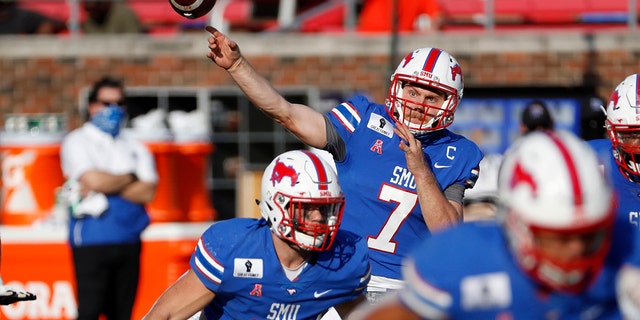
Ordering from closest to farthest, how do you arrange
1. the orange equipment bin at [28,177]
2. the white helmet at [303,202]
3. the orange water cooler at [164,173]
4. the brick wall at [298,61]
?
1. the white helmet at [303,202]
2. the orange equipment bin at [28,177]
3. the orange water cooler at [164,173]
4. the brick wall at [298,61]

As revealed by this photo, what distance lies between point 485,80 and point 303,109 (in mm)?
6391

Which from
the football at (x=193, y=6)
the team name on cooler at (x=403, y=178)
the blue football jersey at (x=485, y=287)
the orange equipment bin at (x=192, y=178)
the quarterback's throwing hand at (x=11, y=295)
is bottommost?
the orange equipment bin at (x=192, y=178)

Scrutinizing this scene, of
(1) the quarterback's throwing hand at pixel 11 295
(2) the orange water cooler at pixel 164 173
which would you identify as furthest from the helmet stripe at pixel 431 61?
(2) the orange water cooler at pixel 164 173

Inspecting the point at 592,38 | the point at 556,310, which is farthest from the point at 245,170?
the point at 556,310

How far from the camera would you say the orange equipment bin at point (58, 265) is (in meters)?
8.37

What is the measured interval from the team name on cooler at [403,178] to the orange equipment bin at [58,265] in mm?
3619

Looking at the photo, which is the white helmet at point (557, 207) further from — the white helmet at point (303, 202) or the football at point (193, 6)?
the football at point (193, 6)

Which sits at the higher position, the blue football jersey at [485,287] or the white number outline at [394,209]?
the blue football jersey at [485,287]

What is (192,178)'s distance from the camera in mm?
9312

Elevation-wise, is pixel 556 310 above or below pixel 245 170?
above

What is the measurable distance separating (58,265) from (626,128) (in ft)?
15.7

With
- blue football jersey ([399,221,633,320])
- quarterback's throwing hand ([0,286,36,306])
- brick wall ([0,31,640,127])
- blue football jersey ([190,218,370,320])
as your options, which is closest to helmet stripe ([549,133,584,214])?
blue football jersey ([399,221,633,320])

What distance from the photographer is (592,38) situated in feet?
36.5

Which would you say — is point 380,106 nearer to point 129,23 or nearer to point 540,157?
point 540,157
